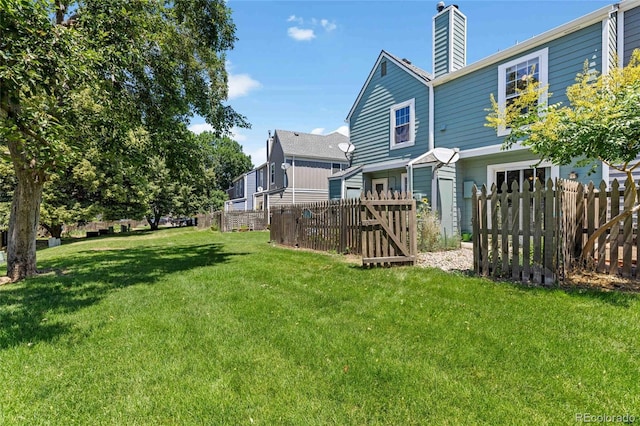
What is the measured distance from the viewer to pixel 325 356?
285cm

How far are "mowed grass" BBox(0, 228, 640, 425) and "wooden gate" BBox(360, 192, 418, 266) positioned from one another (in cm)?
139

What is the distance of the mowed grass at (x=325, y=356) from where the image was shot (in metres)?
2.15

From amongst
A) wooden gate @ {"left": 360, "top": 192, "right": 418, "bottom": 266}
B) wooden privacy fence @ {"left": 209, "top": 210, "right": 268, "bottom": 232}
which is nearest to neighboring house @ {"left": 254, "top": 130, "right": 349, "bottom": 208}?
wooden privacy fence @ {"left": 209, "top": 210, "right": 268, "bottom": 232}

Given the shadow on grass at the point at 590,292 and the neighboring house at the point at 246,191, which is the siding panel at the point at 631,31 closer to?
the shadow on grass at the point at 590,292

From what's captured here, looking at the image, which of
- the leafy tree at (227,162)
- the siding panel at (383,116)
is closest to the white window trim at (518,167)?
the siding panel at (383,116)

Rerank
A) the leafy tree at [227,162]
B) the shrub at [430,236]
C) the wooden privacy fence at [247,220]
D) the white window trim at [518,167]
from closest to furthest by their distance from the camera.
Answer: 1. the shrub at [430,236]
2. the white window trim at [518,167]
3. the wooden privacy fence at [247,220]
4. the leafy tree at [227,162]

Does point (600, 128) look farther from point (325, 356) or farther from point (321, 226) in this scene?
point (321, 226)

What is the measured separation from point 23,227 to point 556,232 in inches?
407

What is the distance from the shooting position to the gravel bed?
6330 mm

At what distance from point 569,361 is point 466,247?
682cm

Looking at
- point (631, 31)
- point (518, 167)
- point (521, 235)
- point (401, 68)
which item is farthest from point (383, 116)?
point (521, 235)

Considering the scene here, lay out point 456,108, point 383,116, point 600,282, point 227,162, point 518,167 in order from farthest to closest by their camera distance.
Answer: point 227,162 → point 383,116 → point 456,108 → point 518,167 → point 600,282

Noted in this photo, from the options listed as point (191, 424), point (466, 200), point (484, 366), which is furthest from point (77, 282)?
point (466, 200)

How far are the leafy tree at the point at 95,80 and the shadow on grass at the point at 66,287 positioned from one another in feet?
3.96
